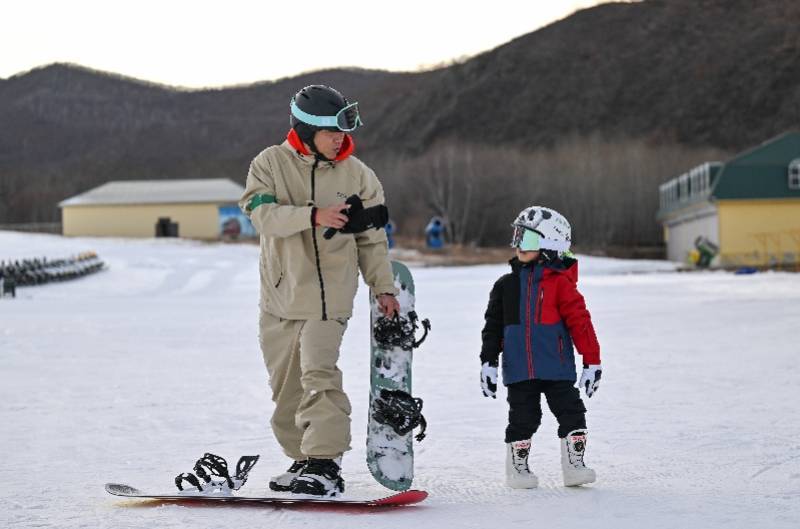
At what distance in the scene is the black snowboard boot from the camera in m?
5.23

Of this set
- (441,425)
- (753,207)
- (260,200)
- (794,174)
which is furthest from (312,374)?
(794,174)

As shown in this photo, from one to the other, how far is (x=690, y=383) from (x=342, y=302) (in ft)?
17.5

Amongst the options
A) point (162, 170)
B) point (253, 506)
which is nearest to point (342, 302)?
point (253, 506)

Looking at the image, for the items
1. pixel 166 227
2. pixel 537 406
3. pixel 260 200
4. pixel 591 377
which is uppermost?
pixel 166 227

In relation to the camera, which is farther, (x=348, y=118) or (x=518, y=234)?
(x=518, y=234)

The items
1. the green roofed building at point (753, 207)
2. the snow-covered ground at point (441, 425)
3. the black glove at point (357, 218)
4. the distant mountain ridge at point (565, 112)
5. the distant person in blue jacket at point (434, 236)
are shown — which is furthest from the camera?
the distant mountain ridge at point (565, 112)

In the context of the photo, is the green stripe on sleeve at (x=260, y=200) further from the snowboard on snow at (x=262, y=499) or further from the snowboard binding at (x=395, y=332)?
the snowboard on snow at (x=262, y=499)

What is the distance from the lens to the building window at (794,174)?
2042 inches

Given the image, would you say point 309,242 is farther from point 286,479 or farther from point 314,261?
point 286,479

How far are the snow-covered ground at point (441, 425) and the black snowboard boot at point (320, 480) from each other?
16 centimetres

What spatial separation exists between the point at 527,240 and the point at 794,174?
161ft

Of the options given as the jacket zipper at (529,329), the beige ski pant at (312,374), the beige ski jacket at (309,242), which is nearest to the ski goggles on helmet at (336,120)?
the beige ski jacket at (309,242)

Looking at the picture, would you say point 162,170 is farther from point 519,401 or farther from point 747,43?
point 519,401

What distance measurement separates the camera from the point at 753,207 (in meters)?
51.2
